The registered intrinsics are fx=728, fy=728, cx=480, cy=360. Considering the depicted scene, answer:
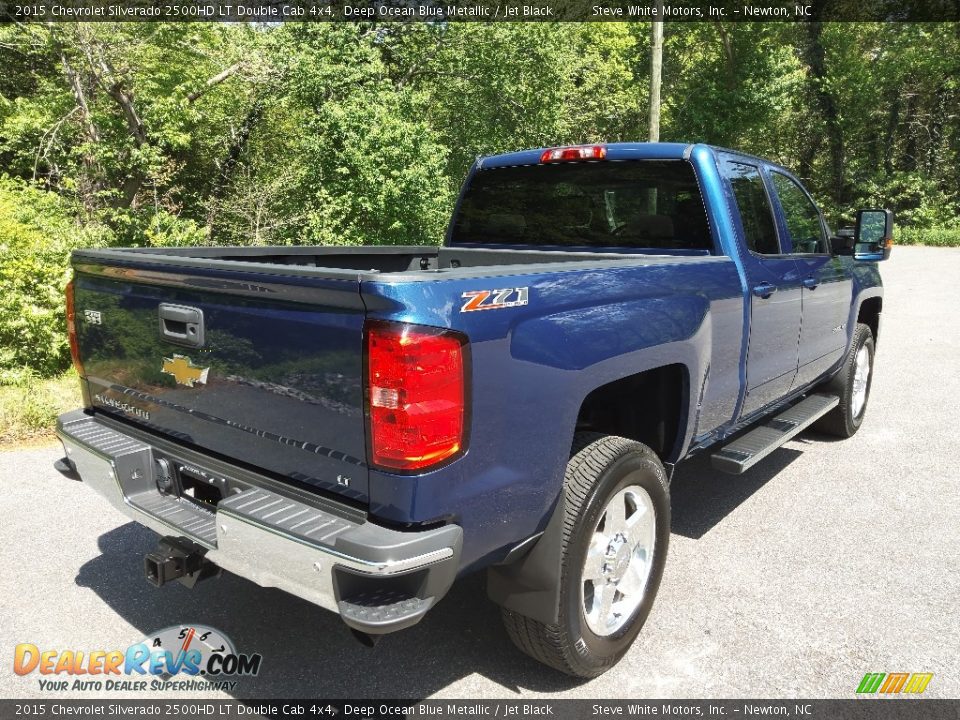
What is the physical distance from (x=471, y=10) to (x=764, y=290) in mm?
18600

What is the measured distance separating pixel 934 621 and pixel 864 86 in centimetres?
3496

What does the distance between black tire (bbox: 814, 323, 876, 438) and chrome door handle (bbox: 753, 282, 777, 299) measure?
2073 mm

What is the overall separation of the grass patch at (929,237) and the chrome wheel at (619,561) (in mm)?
30847

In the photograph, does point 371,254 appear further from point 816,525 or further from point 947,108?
point 947,108

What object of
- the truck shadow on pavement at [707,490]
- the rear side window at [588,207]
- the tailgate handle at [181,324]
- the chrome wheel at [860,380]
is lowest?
the truck shadow on pavement at [707,490]

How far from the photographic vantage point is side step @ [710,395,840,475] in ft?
12.2

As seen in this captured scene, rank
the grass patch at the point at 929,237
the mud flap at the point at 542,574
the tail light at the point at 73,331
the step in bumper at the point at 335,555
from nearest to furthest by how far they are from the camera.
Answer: the step in bumper at the point at 335,555
the mud flap at the point at 542,574
the tail light at the point at 73,331
the grass patch at the point at 929,237

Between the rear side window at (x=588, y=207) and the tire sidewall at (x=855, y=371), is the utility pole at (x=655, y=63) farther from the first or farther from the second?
the rear side window at (x=588, y=207)

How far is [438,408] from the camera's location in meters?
2.09

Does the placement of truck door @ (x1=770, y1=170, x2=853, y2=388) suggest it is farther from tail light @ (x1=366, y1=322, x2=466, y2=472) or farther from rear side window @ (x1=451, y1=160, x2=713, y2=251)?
tail light @ (x1=366, y1=322, x2=466, y2=472)

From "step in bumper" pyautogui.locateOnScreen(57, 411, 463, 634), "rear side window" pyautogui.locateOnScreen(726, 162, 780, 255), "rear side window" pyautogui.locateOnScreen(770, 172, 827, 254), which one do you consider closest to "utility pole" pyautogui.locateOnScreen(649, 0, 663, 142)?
"rear side window" pyautogui.locateOnScreen(770, 172, 827, 254)

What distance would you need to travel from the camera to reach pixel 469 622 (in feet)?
10.6

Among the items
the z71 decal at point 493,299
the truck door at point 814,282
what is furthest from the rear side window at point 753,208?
the z71 decal at point 493,299

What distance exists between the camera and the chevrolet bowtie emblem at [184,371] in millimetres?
2594
